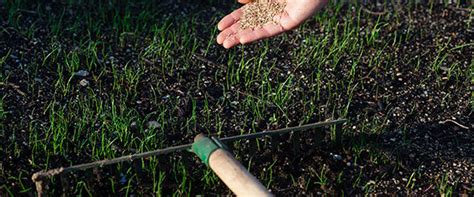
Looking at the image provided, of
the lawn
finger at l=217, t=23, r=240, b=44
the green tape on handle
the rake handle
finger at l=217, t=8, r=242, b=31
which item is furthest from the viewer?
finger at l=217, t=8, r=242, b=31

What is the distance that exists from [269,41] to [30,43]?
1.19 m

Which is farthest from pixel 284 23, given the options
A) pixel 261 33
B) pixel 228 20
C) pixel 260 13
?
pixel 228 20

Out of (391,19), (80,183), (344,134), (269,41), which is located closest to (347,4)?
(391,19)

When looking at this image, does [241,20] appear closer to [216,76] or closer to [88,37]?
[216,76]

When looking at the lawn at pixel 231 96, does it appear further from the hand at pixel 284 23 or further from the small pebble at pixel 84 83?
the hand at pixel 284 23

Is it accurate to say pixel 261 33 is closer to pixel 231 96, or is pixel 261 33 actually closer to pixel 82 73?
pixel 231 96

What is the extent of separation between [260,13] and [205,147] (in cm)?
110

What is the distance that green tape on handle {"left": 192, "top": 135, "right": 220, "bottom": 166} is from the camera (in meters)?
2.79

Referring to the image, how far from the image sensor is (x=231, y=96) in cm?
373

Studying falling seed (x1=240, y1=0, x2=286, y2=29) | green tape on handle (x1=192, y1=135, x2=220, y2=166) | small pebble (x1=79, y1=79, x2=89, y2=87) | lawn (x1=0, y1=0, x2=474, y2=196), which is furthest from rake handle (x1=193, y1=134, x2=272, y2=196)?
small pebble (x1=79, y1=79, x2=89, y2=87)

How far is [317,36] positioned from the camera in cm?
423

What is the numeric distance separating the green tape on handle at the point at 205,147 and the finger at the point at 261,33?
2.50 feet

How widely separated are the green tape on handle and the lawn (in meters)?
0.27

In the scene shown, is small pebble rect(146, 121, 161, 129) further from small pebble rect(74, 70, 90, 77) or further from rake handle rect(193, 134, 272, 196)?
rake handle rect(193, 134, 272, 196)
